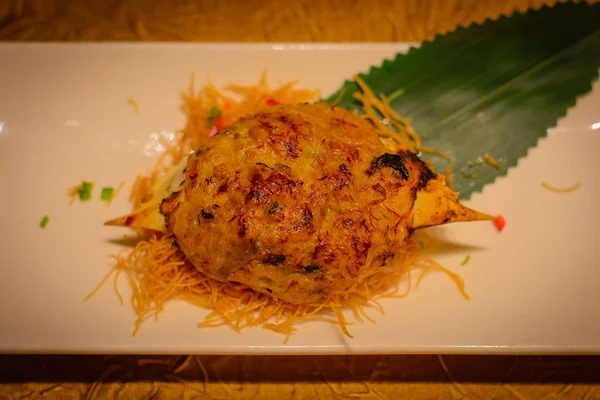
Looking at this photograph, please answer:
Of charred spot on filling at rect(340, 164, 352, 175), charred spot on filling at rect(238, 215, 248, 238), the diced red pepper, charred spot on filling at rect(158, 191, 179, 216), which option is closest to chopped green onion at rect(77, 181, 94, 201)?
charred spot on filling at rect(158, 191, 179, 216)

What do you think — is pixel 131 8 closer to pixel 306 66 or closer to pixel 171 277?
pixel 306 66

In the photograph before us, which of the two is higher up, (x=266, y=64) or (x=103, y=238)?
(x=266, y=64)

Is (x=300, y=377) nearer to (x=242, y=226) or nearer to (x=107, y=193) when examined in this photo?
(x=242, y=226)

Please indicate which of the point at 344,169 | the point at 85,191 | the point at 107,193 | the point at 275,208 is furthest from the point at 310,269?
the point at 85,191

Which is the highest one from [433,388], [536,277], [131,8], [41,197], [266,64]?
[131,8]

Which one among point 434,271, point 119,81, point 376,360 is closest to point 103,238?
point 119,81
